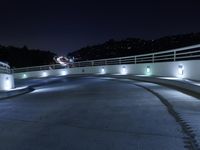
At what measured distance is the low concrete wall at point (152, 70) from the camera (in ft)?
51.6

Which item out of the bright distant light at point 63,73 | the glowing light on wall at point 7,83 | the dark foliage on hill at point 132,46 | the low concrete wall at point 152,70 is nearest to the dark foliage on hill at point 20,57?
the dark foliage on hill at point 132,46

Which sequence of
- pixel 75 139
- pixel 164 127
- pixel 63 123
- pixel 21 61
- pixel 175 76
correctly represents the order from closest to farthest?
pixel 75 139, pixel 164 127, pixel 63 123, pixel 175 76, pixel 21 61

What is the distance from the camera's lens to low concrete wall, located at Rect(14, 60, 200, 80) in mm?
15734

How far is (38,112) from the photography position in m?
9.81

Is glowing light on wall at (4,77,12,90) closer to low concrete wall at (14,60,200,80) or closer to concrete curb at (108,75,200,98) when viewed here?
concrete curb at (108,75,200,98)

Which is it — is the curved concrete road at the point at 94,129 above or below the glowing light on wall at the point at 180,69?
below

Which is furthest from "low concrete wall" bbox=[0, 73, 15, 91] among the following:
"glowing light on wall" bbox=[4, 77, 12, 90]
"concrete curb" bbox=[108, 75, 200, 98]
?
"concrete curb" bbox=[108, 75, 200, 98]

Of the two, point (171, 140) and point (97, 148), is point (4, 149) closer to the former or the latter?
point (97, 148)

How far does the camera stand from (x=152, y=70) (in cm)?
Answer: 2330

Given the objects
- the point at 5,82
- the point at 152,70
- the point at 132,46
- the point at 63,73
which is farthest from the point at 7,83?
the point at 132,46

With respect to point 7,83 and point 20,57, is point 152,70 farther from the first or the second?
point 20,57

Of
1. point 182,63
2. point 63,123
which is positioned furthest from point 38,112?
point 182,63

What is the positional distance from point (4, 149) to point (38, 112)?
4141mm

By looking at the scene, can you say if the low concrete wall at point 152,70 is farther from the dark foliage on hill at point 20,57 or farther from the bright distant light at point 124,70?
the dark foliage on hill at point 20,57
